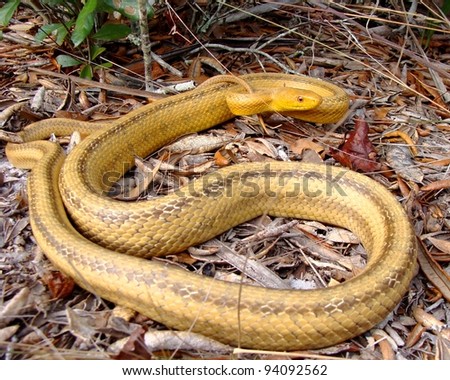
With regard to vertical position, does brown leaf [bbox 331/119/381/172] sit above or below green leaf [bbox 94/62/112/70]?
below

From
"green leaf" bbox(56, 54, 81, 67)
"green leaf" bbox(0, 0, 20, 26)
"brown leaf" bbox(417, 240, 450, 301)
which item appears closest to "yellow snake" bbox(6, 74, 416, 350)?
"brown leaf" bbox(417, 240, 450, 301)

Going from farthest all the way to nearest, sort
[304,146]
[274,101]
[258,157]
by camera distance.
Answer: [274,101] < [304,146] < [258,157]

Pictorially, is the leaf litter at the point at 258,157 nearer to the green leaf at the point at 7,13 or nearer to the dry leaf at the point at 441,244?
the dry leaf at the point at 441,244

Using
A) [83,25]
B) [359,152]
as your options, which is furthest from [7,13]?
[359,152]

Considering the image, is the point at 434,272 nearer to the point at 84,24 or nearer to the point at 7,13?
the point at 84,24

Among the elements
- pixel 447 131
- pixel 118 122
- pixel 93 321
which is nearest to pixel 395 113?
pixel 447 131

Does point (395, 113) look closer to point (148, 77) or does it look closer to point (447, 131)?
point (447, 131)

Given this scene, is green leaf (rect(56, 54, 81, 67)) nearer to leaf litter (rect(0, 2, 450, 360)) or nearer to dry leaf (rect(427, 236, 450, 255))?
leaf litter (rect(0, 2, 450, 360))
